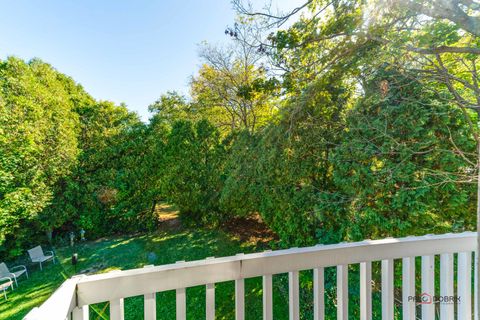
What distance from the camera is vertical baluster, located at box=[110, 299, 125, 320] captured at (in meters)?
0.79

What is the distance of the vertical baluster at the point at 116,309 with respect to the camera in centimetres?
79

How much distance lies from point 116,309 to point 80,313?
0.11 meters

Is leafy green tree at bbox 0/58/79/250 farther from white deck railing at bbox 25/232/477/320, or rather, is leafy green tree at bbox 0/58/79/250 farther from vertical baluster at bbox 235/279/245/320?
vertical baluster at bbox 235/279/245/320

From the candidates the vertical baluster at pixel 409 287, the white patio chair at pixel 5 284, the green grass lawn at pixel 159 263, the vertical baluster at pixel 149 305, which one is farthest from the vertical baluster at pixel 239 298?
Answer: the white patio chair at pixel 5 284

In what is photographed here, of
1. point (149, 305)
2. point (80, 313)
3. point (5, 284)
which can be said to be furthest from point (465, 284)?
point (5, 284)

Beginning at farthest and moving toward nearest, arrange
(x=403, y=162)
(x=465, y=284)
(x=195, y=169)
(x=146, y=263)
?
1. (x=195, y=169)
2. (x=146, y=263)
3. (x=403, y=162)
4. (x=465, y=284)

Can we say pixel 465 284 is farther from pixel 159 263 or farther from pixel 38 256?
pixel 38 256

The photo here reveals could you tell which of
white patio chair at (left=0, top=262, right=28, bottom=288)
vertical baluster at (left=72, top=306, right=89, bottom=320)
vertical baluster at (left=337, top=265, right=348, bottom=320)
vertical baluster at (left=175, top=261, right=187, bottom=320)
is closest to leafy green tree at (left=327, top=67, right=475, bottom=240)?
vertical baluster at (left=337, top=265, right=348, bottom=320)

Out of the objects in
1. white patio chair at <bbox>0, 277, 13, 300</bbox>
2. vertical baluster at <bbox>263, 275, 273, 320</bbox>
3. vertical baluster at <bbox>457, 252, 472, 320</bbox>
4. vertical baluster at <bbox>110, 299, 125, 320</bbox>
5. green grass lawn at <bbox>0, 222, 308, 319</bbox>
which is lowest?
green grass lawn at <bbox>0, 222, 308, 319</bbox>

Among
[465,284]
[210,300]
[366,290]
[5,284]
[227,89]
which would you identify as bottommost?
[5,284]

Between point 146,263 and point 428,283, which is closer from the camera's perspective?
point 428,283

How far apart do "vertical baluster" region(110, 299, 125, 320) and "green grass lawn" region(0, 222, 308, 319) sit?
233cm

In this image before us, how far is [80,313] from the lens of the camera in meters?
0.76

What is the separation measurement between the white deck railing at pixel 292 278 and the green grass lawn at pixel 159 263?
2399 mm
